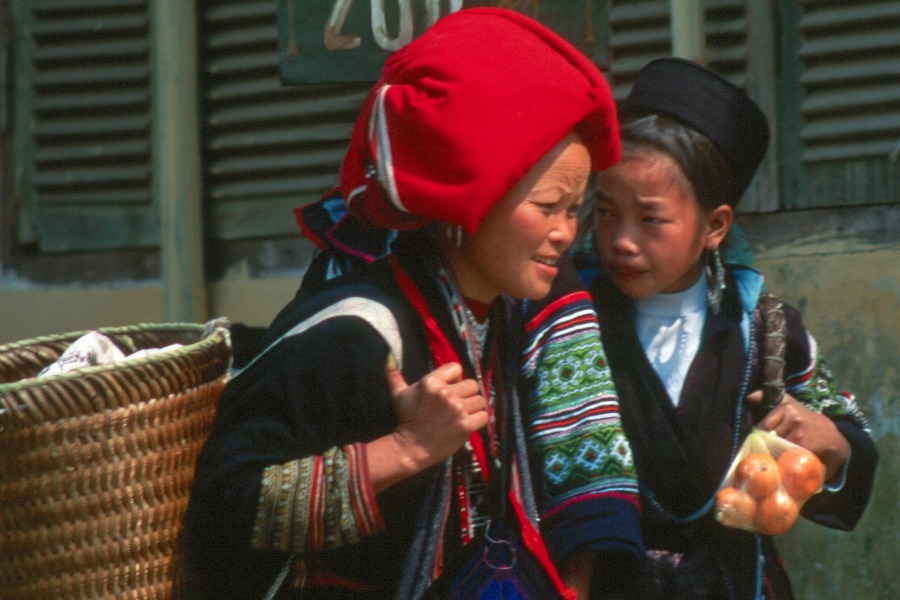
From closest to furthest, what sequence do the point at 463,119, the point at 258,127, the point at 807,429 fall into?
the point at 463,119 < the point at 807,429 < the point at 258,127

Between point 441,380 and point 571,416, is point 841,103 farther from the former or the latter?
point 441,380

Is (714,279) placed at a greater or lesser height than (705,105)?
lesser

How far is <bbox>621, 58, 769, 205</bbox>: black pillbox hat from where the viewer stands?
262 cm

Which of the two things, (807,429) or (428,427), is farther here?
(807,429)

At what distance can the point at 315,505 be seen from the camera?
81.6 inches

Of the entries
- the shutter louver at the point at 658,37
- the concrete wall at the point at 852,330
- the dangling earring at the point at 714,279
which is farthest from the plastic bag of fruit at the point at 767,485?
the shutter louver at the point at 658,37

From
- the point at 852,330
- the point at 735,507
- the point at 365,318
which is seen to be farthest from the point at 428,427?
the point at 852,330

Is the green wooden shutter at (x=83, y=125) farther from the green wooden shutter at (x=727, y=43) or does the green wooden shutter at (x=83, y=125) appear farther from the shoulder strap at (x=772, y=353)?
the shoulder strap at (x=772, y=353)

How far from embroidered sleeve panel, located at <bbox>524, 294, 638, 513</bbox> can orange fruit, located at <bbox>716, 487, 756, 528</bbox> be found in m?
0.24

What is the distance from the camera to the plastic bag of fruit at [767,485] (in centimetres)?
244

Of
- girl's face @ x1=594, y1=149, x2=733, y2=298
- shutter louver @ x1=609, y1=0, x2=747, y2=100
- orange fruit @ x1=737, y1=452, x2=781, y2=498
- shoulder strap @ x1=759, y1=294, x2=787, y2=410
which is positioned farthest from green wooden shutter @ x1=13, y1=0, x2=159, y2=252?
orange fruit @ x1=737, y1=452, x2=781, y2=498

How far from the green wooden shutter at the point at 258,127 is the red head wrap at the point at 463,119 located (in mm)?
2430

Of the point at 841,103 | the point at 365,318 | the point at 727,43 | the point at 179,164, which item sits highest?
the point at 727,43

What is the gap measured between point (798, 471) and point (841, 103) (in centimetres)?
186
